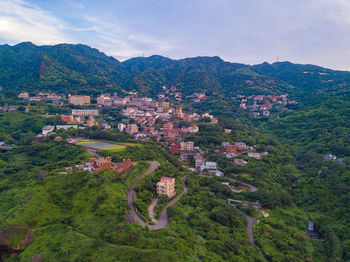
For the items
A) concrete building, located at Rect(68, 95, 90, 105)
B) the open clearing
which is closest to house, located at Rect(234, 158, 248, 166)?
the open clearing

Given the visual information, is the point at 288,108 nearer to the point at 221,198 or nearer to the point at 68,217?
the point at 221,198

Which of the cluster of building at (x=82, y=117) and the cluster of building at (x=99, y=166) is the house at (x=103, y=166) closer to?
the cluster of building at (x=99, y=166)

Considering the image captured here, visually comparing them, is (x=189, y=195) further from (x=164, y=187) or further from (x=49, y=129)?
(x=49, y=129)

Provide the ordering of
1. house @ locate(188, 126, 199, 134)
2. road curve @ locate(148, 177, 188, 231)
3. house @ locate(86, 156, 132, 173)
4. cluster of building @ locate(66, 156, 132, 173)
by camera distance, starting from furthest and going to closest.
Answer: house @ locate(188, 126, 199, 134), house @ locate(86, 156, 132, 173), cluster of building @ locate(66, 156, 132, 173), road curve @ locate(148, 177, 188, 231)

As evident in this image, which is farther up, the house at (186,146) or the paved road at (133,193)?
the paved road at (133,193)

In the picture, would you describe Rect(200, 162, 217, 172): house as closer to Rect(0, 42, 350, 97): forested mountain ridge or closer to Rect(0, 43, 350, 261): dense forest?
Rect(0, 43, 350, 261): dense forest

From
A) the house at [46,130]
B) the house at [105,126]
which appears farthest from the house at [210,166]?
the house at [46,130]
